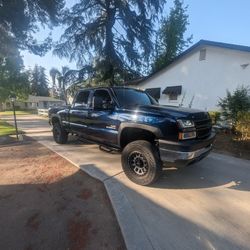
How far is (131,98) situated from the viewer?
5.28 metres

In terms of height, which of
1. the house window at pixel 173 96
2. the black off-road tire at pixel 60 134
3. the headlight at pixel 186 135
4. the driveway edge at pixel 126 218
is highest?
the house window at pixel 173 96

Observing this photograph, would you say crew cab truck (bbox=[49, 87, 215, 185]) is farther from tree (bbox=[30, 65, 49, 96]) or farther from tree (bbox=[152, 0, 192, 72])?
tree (bbox=[30, 65, 49, 96])

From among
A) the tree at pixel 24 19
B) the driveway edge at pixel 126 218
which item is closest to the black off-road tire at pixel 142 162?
the driveway edge at pixel 126 218

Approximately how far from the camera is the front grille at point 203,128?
3992mm

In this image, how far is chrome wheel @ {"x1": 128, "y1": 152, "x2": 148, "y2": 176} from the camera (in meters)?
Result: 4.12

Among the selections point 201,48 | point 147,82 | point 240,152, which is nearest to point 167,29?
point 147,82

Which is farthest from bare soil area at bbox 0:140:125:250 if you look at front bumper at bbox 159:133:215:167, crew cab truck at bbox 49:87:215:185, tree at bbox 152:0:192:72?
tree at bbox 152:0:192:72

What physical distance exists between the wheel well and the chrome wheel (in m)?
0.43

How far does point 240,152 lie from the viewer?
6480 millimetres

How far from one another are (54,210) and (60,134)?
15.4ft

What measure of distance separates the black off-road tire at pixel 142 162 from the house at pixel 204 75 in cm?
834

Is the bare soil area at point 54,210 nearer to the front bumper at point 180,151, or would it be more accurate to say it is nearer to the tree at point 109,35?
the front bumper at point 180,151

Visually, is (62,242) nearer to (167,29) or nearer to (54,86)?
(167,29)

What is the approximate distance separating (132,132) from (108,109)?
905 mm
